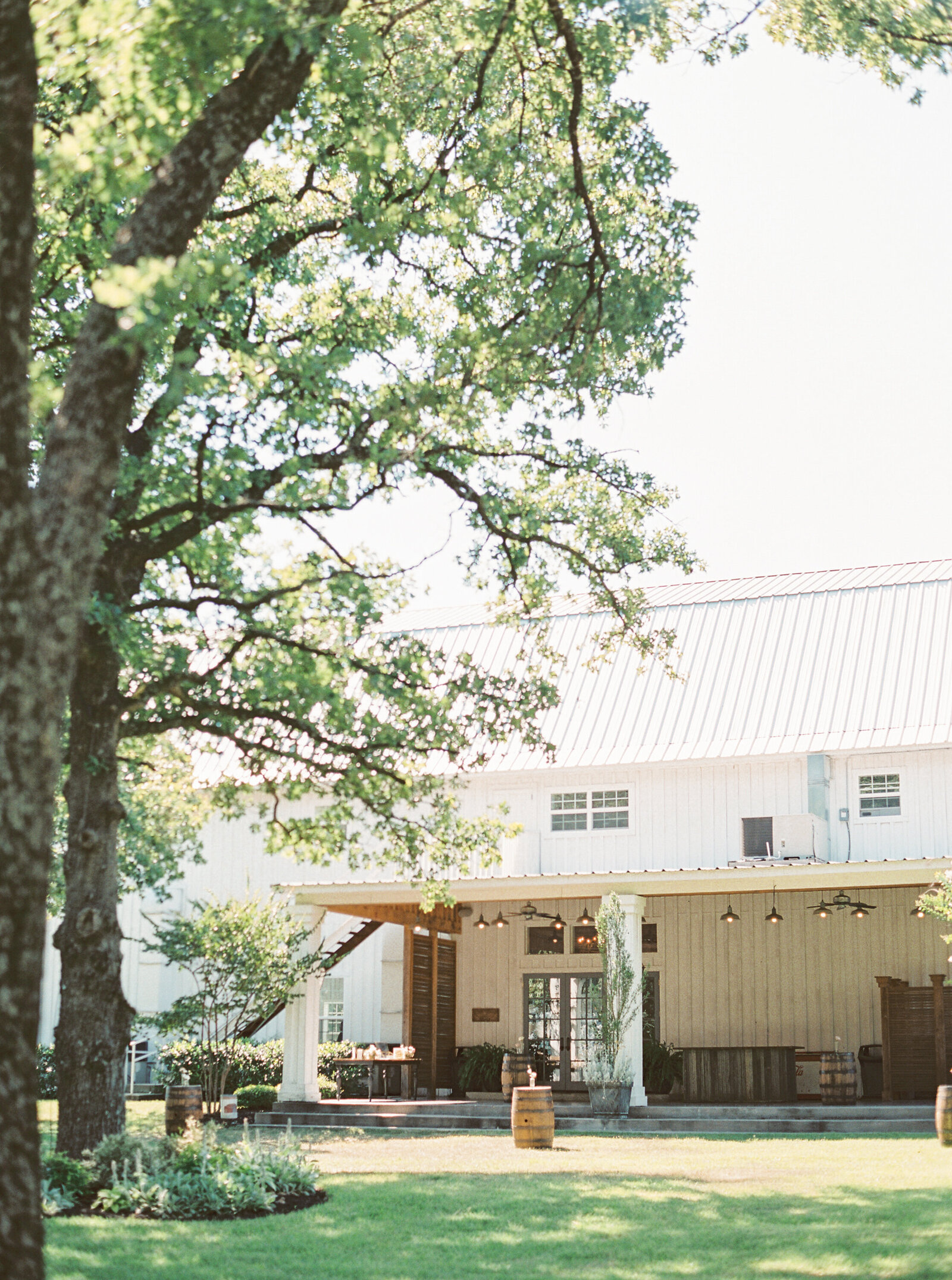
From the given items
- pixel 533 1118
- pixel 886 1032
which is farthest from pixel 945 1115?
pixel 886 1032

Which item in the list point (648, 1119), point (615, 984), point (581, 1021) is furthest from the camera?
point (581, 1021)

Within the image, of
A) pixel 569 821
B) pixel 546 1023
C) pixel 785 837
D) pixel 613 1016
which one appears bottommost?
pixel 546 1023

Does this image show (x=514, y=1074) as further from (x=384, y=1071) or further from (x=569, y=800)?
(x=569, y=800)

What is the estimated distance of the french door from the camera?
916 inches

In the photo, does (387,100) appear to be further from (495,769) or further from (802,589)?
(802,589)

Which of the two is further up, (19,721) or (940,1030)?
(19,721)

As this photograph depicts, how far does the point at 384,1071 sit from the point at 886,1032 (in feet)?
25.4

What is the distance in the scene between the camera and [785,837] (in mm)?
20766

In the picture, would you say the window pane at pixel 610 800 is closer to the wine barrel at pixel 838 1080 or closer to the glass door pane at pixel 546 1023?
the glass door pane at pixel 546 1023

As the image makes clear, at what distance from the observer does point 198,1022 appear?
1836cm

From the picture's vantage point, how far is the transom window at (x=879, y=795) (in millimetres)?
20891

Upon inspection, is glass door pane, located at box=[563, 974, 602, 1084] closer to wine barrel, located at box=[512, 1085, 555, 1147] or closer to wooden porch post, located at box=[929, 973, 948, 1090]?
wooden porch post, located at box=[929, 973, 948, 1090]

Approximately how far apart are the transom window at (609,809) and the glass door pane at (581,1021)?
281 centimetres

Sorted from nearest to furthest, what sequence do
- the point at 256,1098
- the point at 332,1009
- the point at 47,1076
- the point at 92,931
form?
the point at 92,931 < the point at 256,1098 < the point at 47,1076 < the point at 332,1009
